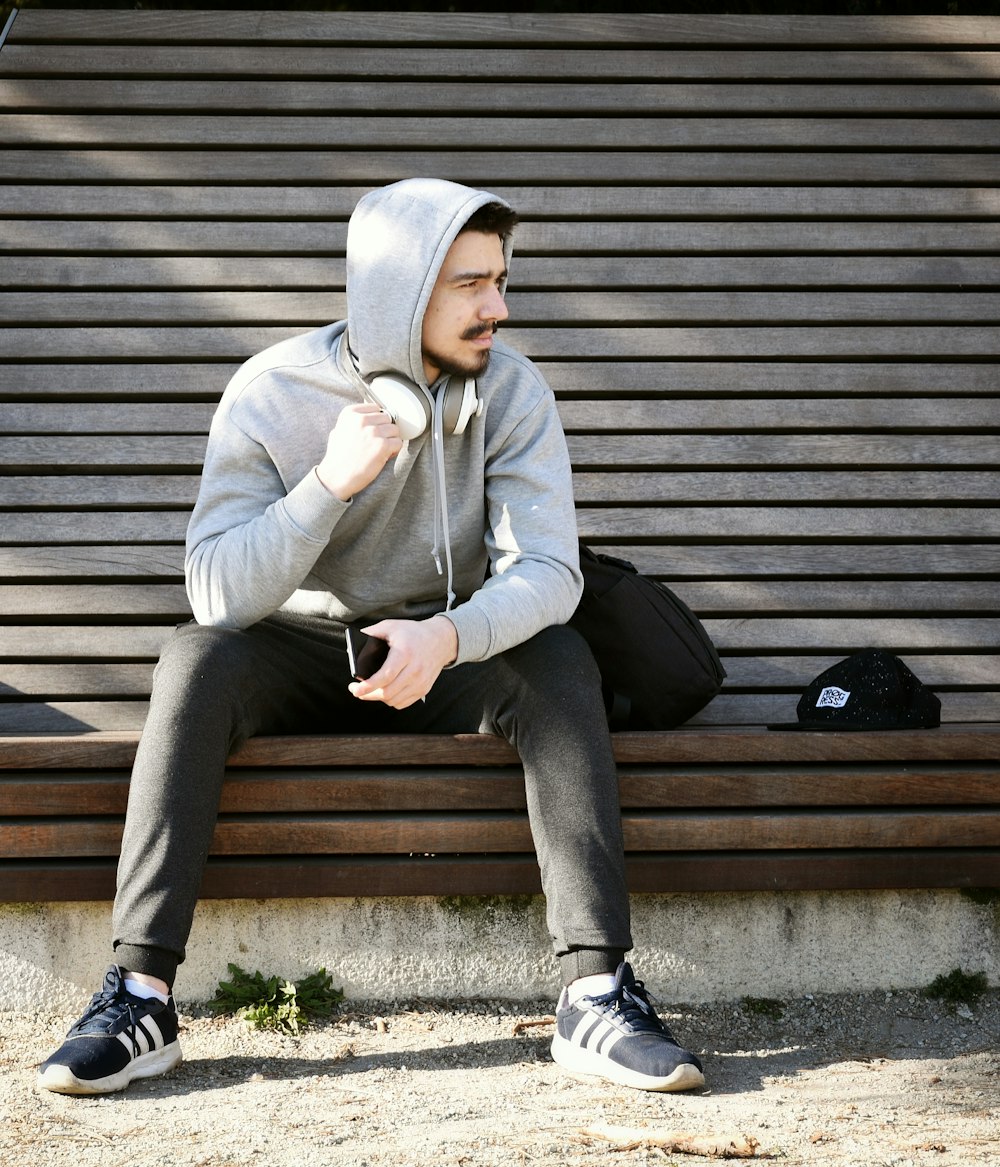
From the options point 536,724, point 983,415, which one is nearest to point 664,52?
point 983,415

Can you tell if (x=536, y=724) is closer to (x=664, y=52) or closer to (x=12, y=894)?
(x=12, y=894)

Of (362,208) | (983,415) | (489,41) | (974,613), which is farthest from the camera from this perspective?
(489,41)

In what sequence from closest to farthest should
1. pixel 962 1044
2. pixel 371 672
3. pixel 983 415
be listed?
1. pixel 371 672
2. pixel 962 1044
3. pixel 983 415

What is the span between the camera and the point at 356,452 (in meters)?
2.52

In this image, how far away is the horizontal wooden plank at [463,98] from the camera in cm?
409

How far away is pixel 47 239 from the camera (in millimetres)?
3908

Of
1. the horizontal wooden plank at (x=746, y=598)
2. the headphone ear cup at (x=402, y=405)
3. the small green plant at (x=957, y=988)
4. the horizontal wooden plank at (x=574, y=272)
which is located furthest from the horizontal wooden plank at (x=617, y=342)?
the small green plant at (x=957, y=988)

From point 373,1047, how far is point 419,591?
877 millimetres

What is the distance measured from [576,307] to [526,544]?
4.44 feet

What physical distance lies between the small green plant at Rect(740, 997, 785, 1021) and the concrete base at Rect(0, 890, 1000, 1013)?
2 centimetres

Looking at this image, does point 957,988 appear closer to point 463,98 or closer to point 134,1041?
point 134,1041

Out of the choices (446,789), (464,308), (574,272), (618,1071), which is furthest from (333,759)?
(574,272)

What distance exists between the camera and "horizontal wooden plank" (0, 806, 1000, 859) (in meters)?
2.66

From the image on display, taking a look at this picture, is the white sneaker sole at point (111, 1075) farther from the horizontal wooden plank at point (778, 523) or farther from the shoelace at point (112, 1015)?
the horizontal wooden plank at point (778, 523)
